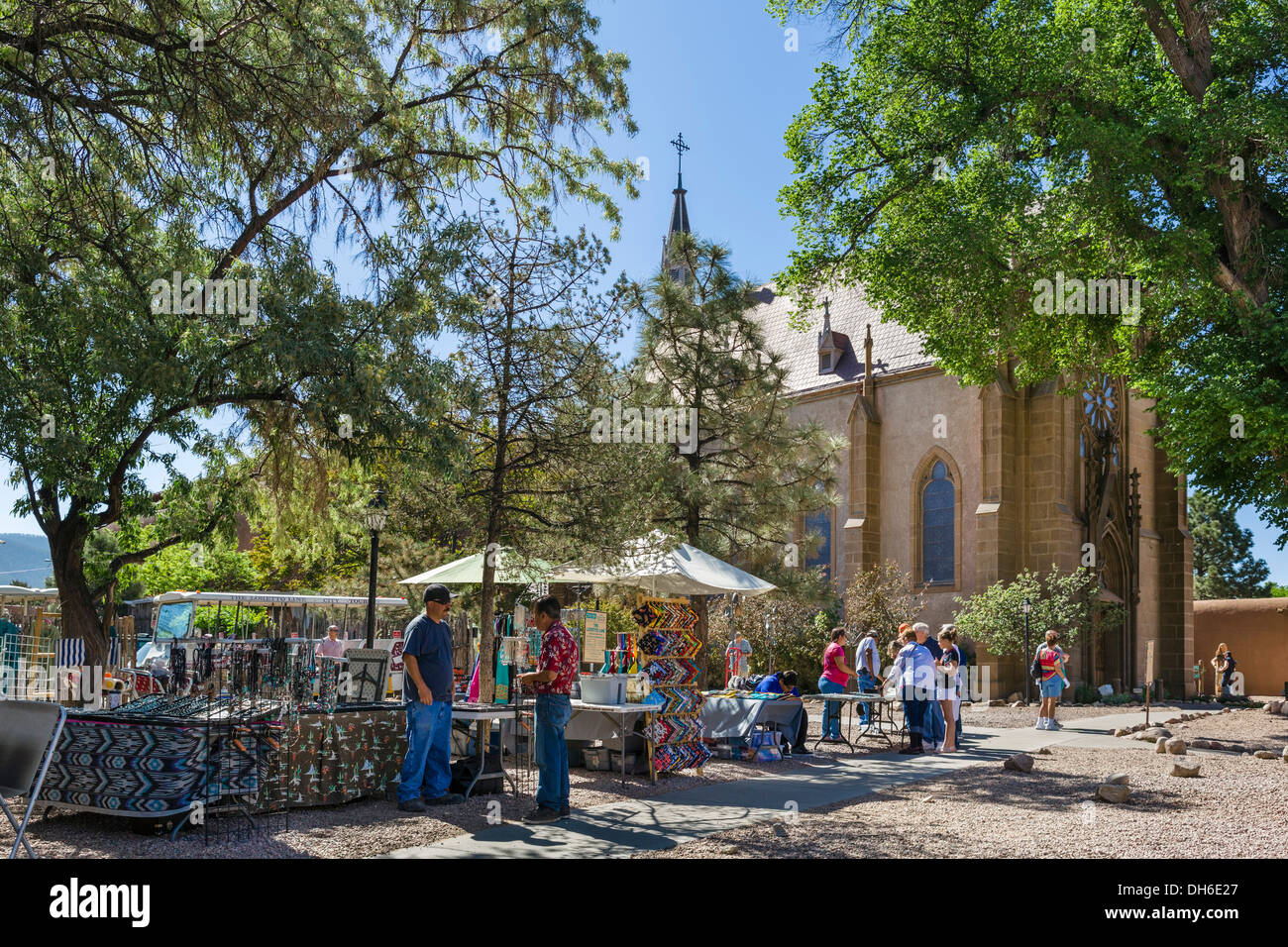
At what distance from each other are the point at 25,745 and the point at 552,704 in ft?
13.4

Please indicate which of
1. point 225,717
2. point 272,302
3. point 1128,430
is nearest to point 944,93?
point 272,302

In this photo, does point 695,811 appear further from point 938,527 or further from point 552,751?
point 938,527

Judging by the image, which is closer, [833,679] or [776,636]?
[833,679]

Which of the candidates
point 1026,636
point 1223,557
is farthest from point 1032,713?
point 1223,557

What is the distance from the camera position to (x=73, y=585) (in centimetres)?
1109

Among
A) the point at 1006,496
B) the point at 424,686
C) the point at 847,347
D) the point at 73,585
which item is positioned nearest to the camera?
the point at 424,686

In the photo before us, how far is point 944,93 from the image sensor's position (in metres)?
19.2

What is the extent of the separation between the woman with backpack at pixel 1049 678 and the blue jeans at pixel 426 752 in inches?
524

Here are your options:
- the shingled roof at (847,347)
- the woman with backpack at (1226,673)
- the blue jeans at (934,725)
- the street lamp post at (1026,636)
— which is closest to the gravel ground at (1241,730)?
the street lamp post at (1026,636)

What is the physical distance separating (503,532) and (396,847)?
5839 millimetres

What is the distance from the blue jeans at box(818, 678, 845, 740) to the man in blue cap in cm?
814

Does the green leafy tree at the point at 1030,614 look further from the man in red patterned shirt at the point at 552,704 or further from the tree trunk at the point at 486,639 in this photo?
the man in red patterned shirt at the point at 552,704

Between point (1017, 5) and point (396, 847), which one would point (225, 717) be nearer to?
point (396, 847)

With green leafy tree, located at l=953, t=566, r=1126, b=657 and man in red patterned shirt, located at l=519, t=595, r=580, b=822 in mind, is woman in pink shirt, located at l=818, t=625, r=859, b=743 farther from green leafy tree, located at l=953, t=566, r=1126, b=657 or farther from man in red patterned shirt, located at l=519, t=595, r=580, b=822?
green leafy tree, located at l=953, t=566, r=1126, b=657
